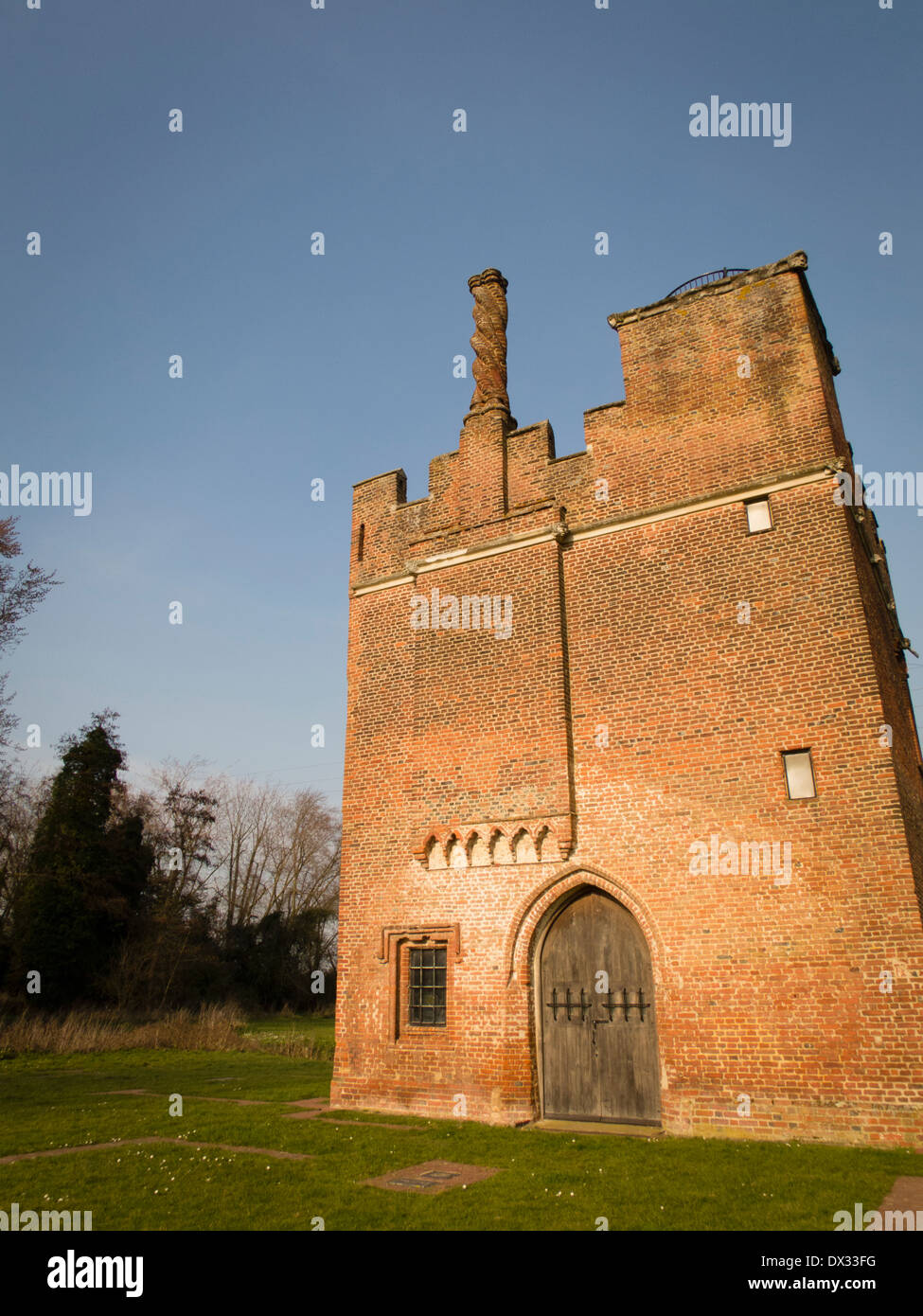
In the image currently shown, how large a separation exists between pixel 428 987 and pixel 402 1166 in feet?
13.1

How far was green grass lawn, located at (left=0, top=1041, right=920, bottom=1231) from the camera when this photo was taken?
6.61m

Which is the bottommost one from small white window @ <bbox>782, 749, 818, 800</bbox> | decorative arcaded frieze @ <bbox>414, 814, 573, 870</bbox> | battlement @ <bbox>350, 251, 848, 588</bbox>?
decorative arcaded frieze @ <bbox>414, 814, 573, 870</bbox>

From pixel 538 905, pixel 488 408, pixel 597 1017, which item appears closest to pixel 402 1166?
pixel 597 1017

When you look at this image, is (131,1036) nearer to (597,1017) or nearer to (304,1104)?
(304,1104)

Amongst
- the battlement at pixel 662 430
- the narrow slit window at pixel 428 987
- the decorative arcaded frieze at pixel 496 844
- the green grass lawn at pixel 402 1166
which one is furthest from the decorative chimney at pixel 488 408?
the green grass lawn at pixel 402 1166

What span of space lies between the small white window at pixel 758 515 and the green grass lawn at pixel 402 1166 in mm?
7802

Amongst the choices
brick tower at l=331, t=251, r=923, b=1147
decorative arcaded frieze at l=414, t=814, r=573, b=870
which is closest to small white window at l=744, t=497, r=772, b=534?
brick tower at l=331, t=251, r=923, b=1147

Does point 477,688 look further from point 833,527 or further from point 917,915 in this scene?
point 917,915

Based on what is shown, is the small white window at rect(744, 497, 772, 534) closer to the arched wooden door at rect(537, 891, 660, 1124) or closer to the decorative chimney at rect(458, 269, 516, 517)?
the decorative chimney at rect(458, 269, 516, 517)

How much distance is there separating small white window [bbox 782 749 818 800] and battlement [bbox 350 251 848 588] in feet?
13.0

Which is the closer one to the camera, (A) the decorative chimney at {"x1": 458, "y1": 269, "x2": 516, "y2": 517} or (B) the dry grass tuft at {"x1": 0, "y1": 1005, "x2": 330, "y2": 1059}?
(A) the decorative chimney at {"x1": 458, "y1": 269, "x2": 516, "y2": 517}

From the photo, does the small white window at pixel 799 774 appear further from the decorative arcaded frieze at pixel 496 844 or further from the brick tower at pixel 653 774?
the decorative arcaded frieze at pixel 496 844

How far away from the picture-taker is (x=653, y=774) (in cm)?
1166
